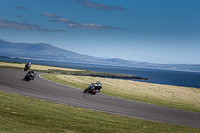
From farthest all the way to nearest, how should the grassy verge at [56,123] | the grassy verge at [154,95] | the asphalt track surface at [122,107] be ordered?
the grassy verge at [154,95]
the asphalt track surface at [122,107]
the grassy verge at [56,123]

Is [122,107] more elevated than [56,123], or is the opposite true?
[56,123]

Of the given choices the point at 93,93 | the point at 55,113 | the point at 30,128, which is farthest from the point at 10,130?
the point at 93,93

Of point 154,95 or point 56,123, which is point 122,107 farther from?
A: point 154,95

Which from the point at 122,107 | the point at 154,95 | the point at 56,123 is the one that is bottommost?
the point at 154,95

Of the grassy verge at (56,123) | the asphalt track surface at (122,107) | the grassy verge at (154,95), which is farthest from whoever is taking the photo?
the grassy verge at (154,95)

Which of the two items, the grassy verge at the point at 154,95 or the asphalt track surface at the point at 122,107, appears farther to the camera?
the grassy verge at the point at 154,95

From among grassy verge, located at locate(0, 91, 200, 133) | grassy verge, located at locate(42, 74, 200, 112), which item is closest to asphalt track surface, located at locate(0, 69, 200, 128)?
grassy verge, located at locate(0, 91, 200, 133)

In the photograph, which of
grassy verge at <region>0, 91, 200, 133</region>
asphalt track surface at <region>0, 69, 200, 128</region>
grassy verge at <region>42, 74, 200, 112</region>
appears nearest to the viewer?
grassy verge at <region>0, 91, 200, 133</region>

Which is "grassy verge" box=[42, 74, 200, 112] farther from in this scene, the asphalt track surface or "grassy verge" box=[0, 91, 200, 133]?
"grassy verge" box=[0, 91, 200, 133]

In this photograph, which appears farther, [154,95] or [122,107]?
[154,95]

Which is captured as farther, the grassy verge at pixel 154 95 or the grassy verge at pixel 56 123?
the grassy verge at pixel 154 95

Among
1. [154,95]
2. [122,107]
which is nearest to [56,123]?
[122,107]

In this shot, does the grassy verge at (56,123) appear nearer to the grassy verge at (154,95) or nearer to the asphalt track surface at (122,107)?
the asphalt track surface at (122,107)

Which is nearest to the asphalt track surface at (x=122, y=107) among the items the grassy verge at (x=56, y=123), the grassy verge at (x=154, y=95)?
the grassy verge at (x=56, y=123)
